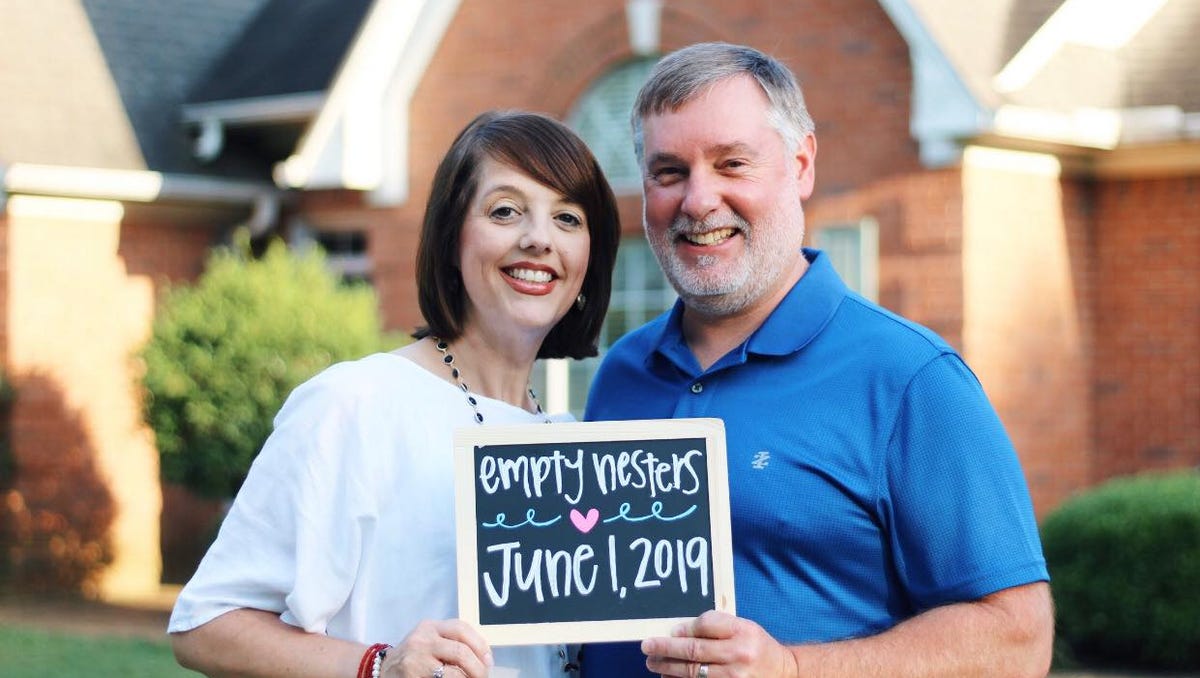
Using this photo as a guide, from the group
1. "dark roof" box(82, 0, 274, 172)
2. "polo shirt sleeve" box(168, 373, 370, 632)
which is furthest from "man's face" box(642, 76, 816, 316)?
"dark roof" box(82, 0, 274, 172)

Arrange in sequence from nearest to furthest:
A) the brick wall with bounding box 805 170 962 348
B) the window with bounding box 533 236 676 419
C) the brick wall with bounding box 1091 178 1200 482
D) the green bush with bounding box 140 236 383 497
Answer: the brick wall with bounding box 805 170 962 348 → the brick wall with bounding box 1091 178 1200 482 → the green bush with bounding box 140 236 383 497 → the window with bounding box 533 236 676 419

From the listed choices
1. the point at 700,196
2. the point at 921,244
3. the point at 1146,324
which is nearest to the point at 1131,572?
the point at 921,244

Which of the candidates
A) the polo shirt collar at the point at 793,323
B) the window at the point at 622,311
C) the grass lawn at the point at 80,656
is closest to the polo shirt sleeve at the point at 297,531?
the polo shirt collar at the point at 793,323

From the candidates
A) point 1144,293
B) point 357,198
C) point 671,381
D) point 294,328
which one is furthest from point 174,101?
point 671,381

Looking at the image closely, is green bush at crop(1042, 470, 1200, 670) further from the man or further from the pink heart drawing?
the pink heart drawing

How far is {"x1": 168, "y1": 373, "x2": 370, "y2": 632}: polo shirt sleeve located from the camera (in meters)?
3.21

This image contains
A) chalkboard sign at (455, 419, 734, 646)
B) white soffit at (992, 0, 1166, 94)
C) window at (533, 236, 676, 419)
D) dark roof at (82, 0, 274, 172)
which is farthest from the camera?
dark roof at (82, 0, 274, 172)

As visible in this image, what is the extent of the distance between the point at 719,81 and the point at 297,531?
1278 millimetres

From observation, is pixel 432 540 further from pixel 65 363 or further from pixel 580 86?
pixel 65 363

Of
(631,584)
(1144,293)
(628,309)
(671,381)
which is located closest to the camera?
(631,584)

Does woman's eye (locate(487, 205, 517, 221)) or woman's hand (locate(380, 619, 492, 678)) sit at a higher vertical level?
woman's eye (locate(487, 205, 517, 221))

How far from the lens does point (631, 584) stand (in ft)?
10.0

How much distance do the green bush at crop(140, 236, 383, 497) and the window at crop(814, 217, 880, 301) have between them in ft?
11.8

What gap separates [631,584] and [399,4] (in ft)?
38.8
